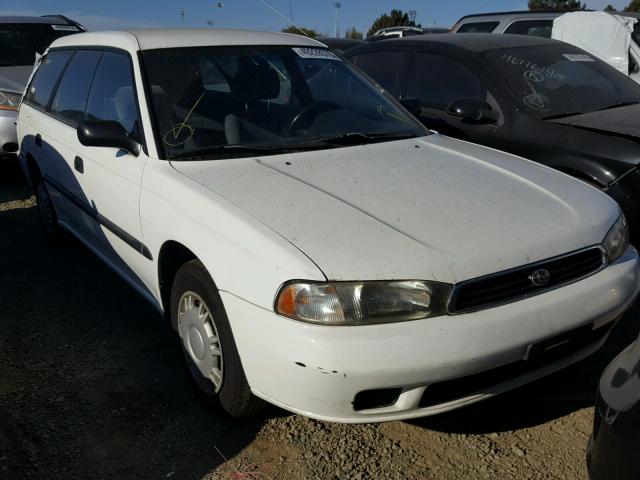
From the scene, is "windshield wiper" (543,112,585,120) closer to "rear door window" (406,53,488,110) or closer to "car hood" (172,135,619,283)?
"rear door window" (406,53,488,110)

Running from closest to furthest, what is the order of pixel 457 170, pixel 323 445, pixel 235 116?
pixel 323 445, pixel 457 170, pixel 235 116

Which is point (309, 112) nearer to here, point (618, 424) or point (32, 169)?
point (618, 424)

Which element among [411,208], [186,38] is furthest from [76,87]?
[411,208]

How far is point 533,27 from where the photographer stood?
863cm

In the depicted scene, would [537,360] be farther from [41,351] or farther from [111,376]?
[41,351]

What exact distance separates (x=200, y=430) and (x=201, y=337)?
0.40 metres

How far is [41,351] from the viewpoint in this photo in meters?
3.34

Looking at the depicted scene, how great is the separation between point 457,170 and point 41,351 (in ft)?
7.63

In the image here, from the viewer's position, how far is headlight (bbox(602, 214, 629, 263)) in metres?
2.60

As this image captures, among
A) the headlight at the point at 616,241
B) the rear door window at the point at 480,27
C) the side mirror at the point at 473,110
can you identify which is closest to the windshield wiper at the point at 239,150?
the headlight at the point at 616,241

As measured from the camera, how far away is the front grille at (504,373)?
226 centimetres

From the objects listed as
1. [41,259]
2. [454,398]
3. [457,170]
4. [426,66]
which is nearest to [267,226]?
[454,398]

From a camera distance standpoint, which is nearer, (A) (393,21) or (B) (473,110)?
(B) (473,110)

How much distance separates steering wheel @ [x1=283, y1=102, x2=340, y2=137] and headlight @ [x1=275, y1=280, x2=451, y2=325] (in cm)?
132
